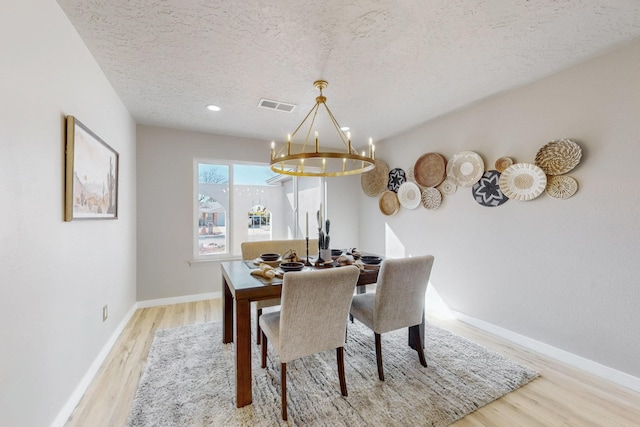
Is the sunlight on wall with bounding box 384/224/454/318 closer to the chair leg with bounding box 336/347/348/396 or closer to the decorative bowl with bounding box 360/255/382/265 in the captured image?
the decorative bowl with bounding box 360/255/382/265

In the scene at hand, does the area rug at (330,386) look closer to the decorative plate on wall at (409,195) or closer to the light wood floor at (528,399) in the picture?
the light wood floor at (528,399)

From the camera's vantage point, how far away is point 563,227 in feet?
7.40

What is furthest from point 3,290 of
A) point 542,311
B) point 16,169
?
point 542,311

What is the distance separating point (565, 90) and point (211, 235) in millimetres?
4269

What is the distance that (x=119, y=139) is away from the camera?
108 inches

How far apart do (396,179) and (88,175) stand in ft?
11.4

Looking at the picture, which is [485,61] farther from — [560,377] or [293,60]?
[560,377]

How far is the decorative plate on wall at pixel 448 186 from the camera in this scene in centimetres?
315

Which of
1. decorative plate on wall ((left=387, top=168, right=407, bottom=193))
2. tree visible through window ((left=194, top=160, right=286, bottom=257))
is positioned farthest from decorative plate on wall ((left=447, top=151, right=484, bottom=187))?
tree visible through window ((left=194, top=160, right=286, bottom=257))

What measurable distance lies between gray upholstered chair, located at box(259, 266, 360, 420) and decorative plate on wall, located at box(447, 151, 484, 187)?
202 cm

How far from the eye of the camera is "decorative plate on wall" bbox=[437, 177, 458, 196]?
3155mm

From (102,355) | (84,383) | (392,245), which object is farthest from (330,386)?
(392,245)

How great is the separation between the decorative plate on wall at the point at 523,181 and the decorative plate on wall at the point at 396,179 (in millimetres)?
1399

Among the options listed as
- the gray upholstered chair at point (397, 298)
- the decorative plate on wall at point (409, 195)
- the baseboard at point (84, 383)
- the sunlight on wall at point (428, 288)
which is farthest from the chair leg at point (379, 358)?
the decorative plate on wall at point (409, 195)
